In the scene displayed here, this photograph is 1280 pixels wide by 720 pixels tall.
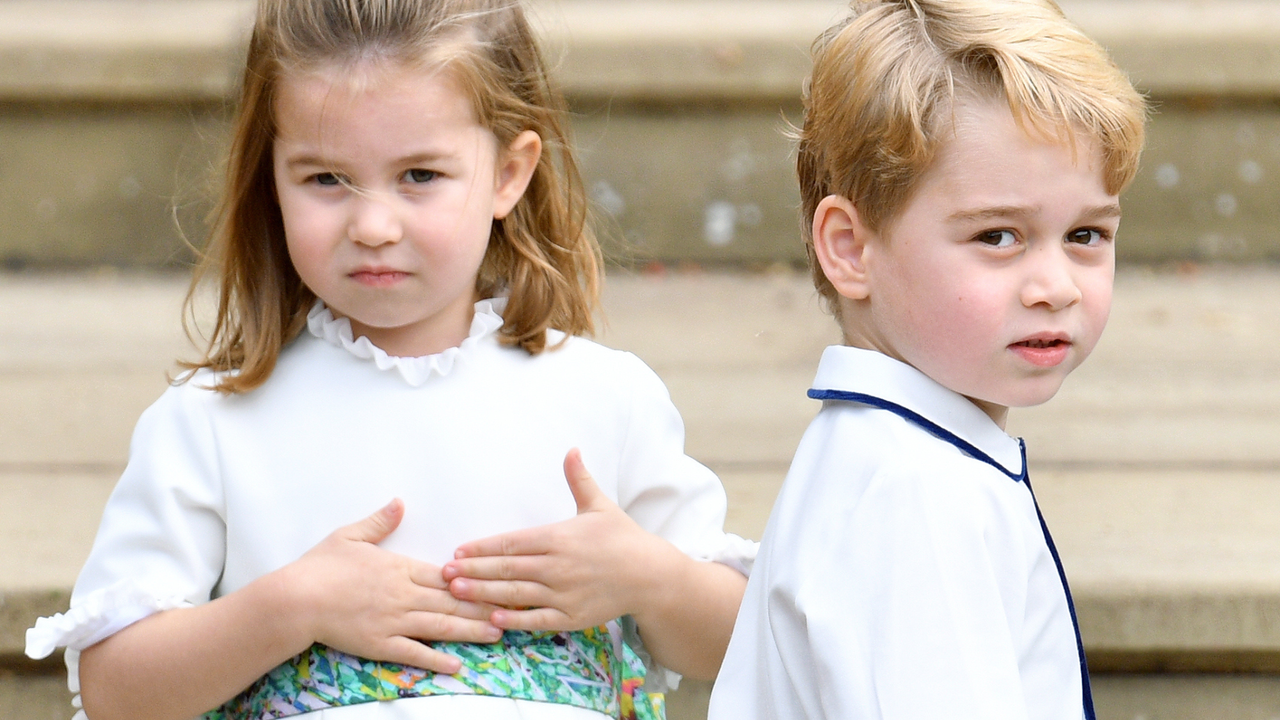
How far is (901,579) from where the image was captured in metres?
0.99

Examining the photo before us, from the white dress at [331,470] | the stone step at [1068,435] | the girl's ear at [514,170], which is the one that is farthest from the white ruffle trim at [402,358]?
the stone step at [1068,435]

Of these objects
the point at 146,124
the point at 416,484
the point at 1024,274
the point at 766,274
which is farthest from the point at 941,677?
the point at 146,124

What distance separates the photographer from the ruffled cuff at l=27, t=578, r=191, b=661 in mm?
1282

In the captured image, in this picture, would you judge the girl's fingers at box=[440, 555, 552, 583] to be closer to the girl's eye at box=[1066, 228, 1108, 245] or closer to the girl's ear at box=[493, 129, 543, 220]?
the girl's ear at box=[493, 129, 543, 220]

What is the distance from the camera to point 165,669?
4.18 ft

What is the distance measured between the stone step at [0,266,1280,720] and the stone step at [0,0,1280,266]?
3.7 inches

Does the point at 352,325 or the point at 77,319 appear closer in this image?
the point at 352,325

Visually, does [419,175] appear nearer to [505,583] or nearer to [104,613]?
[505,583]

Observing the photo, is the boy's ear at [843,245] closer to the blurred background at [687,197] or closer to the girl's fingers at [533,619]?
the girl's fingers at [533,619]

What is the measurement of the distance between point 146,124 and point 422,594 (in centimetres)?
187

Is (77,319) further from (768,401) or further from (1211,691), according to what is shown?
(1211,691)

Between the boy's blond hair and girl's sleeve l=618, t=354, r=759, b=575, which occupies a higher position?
the boy's blond hair

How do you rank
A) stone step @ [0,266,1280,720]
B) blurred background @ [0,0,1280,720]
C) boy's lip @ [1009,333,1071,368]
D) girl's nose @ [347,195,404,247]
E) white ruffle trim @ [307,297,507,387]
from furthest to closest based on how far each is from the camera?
1. blurred background @ [0,0,1280,720]
2. stone step @ [0,266,1280,720]
3. white ruffle trim @ [307,297,507,387]
4. girl's nose @ [347,195,404,247]
5. boy's lip @ [1009,333,1071,368]

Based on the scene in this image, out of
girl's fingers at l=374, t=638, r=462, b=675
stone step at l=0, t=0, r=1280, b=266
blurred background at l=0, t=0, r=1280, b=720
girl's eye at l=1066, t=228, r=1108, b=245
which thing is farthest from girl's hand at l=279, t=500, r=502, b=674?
stone step at l=0, t=0, r=1280, b=266
